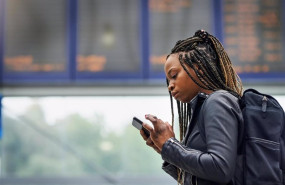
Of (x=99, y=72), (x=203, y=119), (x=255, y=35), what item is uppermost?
(x=203, y=119)

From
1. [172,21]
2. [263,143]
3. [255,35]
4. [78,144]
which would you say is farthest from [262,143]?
[255,35]

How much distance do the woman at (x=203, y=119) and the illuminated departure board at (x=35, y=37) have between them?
329 centimetres

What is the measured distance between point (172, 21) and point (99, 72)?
816mm

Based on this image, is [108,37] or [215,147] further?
[108,37]

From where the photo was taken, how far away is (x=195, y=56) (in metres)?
1.32

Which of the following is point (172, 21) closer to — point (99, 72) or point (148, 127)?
point (99, 72)

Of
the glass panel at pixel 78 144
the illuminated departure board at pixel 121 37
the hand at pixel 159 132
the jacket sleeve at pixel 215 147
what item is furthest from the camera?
the illuminated departure board at pixel 121 37

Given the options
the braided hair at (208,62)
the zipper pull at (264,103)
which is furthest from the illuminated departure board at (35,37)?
the zipper pull at (264,103)

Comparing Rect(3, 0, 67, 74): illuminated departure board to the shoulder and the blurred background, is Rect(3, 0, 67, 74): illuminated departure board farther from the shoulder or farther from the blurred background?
the shoulder

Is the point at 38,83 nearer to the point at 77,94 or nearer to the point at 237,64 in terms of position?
the point at 77,94

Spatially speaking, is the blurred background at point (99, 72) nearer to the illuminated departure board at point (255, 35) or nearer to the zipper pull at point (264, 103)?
the illuminated departure board at point (255, 35)

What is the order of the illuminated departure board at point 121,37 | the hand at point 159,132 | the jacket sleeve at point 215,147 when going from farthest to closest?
the illuminated departure board at point 121,37 → the hand at point 159,132 → the jacket sleeve at point 215,147

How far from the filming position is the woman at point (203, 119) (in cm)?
112

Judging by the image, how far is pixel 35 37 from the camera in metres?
4.57
